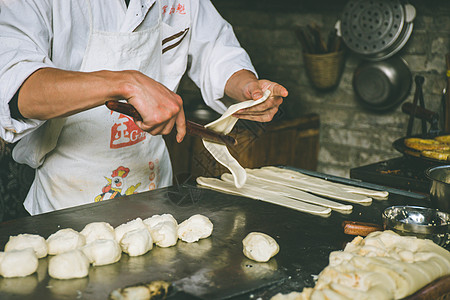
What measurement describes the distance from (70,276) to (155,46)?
116 centimetres

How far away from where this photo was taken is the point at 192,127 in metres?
1.77

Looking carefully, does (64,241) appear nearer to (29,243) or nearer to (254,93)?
(29,243)

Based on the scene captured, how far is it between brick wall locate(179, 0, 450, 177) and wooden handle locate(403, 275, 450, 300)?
259 cm

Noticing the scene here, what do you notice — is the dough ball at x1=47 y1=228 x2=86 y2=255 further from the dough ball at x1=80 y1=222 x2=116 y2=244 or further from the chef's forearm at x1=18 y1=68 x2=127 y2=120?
the chef's forearm at x1=18 y1=68 x2=127 y2=120

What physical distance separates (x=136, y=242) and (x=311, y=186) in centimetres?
91

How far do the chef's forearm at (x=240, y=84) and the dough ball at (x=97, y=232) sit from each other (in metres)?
0.90

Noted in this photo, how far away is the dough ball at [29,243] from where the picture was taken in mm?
1344

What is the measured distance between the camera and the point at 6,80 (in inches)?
61.4

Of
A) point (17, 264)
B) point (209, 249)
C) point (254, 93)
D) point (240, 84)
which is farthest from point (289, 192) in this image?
point (17, 264)

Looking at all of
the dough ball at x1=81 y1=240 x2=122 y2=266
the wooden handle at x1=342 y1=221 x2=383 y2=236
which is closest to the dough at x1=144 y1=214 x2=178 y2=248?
the dough ball at x1=81 y1=240 x2=122 y2=266

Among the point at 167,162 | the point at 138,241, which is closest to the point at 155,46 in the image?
the point at 167,162

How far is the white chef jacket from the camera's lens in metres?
1.60

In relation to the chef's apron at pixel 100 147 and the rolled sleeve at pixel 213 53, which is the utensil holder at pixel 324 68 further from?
the chef's apron at pixel 100 147

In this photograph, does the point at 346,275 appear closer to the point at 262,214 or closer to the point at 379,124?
the point at 262,214
